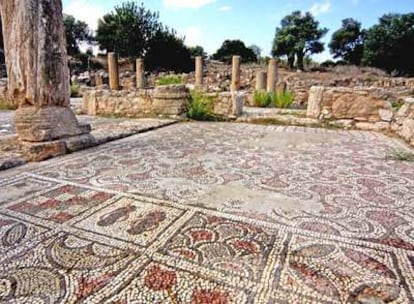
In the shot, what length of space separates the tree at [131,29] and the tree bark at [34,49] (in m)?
20.7

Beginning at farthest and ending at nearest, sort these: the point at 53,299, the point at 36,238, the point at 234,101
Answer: the point at 234,101 < the point at 36,238 < the point at 53,299

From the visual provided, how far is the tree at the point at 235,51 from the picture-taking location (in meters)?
28.2

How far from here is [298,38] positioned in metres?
26.4

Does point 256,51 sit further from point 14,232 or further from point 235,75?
point 14,232

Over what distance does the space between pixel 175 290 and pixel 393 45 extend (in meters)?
25.6

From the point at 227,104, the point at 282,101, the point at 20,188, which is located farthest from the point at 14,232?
the point at 282,101

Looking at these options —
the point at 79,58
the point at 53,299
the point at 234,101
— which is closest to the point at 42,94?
the point at 53,299

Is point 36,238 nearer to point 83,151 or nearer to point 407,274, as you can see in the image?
point 407,274

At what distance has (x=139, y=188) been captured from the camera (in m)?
2.05

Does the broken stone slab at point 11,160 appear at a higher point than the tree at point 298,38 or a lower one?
lower

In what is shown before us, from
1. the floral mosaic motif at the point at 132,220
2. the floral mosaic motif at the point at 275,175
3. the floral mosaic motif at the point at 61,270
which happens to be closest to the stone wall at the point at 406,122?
the floral mosaic motif at the point at 275,175

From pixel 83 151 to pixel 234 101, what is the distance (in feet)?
10.7

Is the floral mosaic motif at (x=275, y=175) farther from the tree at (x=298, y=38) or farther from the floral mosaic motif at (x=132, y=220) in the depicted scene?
the tree at (x=298, y=38)

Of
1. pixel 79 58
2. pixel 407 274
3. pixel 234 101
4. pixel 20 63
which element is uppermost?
pixel 79 58
